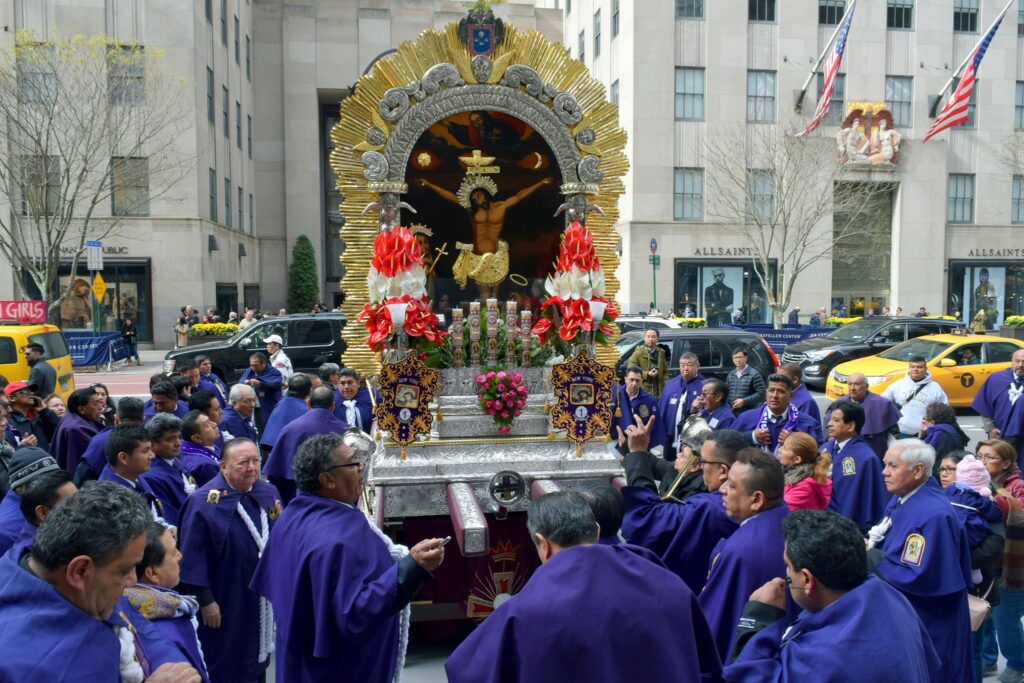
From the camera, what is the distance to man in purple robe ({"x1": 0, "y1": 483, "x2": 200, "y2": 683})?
2.25 m

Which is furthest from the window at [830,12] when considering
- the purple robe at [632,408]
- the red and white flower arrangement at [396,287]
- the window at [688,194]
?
the red and white flower arrangement at [396,287]

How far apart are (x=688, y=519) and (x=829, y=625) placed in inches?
63.8

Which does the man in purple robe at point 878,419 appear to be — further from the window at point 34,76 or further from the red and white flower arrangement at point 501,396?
the window at point 34,76

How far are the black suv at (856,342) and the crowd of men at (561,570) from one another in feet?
42.2

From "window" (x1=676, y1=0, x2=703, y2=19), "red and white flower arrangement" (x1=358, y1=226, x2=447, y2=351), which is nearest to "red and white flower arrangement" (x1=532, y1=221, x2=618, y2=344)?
"red and white flower arrangement" (x1=358, y1=226, x2=447, y2=351)

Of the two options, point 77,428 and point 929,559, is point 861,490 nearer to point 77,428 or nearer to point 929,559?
point 929,559

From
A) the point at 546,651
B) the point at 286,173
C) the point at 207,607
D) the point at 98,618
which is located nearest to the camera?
the point at 98,618

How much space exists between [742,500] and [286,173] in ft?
119

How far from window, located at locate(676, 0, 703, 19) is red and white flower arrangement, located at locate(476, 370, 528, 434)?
28698 millimetres

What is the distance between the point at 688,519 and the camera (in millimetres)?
4285

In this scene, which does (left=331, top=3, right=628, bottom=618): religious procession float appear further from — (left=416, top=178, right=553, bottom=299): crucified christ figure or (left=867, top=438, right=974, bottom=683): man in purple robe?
(left=867, top=438, right=974, bottom=683): man in purple robe

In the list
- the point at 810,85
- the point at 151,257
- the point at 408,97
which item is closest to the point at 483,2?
the point at 408,97

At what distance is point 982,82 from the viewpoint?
110ft

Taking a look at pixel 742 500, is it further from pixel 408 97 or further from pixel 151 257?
pixel 151 257
